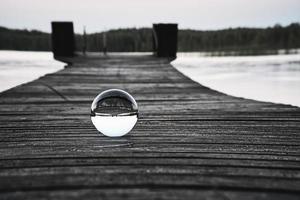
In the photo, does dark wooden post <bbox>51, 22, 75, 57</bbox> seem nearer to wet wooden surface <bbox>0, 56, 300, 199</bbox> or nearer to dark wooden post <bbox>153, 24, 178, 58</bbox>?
dark wooden post <bbox>153, 24, 178, 58</bbox>

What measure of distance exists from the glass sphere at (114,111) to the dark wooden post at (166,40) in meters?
13.3

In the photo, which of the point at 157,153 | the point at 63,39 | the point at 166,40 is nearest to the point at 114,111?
the point at 157,153

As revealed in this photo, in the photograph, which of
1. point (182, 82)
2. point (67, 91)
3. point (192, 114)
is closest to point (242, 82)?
point (182, 82)

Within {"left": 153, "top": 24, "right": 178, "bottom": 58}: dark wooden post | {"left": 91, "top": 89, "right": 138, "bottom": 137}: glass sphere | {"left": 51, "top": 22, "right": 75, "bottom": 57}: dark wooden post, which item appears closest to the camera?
{"left": 91, "top": 89, "right": 138, "bottom": 137}: glass sphere

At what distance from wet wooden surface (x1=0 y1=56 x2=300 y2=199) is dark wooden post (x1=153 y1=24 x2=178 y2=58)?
11.4 metres

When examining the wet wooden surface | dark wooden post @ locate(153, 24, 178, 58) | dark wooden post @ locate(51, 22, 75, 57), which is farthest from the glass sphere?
dark wooden post @ locate(51, 22, 75, 57)

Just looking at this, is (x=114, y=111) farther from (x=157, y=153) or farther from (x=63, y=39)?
(x=63, y=39)

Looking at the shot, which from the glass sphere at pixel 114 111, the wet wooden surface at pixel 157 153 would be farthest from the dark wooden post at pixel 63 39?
the glass sphere at pixel 114 111

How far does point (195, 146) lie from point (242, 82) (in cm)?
1838

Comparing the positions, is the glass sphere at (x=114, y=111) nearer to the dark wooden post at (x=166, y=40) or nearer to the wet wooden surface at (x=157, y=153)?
the wet wooden surface at (x=157, y=153)

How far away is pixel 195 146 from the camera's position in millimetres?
2596

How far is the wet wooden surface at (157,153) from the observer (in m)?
1.79

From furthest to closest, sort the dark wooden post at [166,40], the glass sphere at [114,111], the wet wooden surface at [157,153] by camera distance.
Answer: the dark wooden post at [166,40]
the glass sphere at [114,111]
the wet wooden surface at [157,153]

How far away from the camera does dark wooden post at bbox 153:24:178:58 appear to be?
52.1 feet
